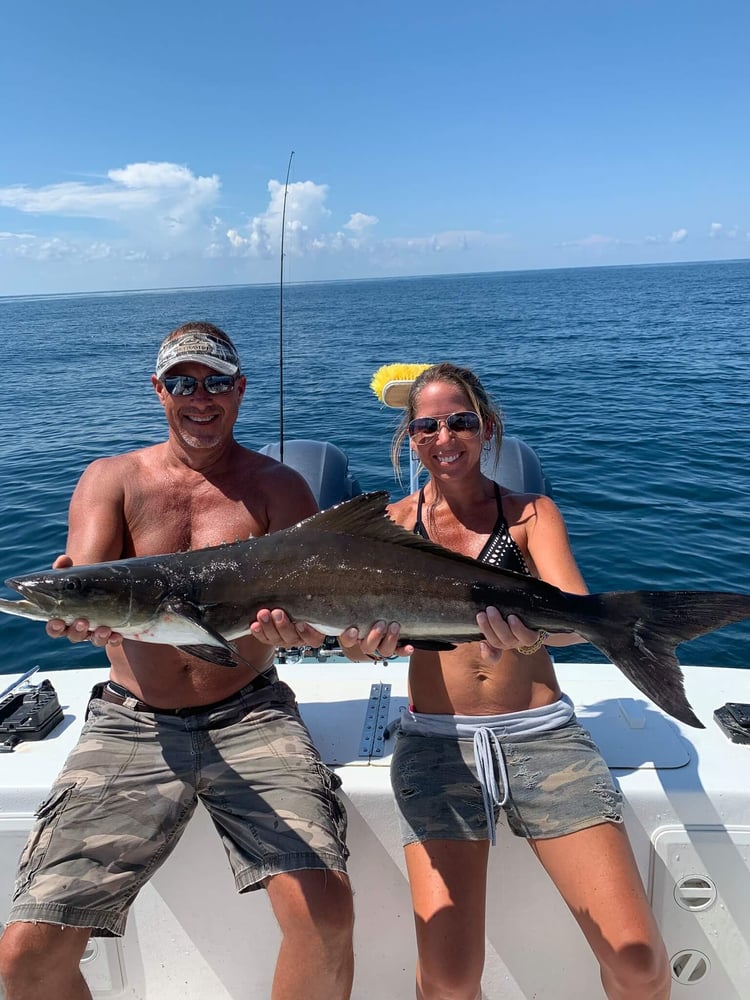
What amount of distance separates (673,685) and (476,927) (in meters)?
1.20

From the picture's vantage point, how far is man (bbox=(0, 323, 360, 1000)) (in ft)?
8.43

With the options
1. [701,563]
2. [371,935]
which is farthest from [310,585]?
[701,563]

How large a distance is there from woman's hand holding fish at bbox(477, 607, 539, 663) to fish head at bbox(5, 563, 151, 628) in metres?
1.42

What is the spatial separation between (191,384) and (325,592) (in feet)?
4.08

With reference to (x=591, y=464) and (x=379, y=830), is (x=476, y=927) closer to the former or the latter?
(x=379, y=830)

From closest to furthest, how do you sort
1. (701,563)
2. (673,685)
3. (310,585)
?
(673,685) → (310,585) → (701,563)

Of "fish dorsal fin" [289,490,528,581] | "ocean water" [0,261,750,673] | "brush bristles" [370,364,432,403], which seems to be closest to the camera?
"fish dorsal fin" [289,490,528,581]

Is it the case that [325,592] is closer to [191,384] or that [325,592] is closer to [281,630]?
[281,630]

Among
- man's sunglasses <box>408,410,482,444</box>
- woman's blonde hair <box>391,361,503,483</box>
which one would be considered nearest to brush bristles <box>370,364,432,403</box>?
woman's blonde hair <box>391,361,503,483</box>

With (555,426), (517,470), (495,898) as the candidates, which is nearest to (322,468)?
(517,470)

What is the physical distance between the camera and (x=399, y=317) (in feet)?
204

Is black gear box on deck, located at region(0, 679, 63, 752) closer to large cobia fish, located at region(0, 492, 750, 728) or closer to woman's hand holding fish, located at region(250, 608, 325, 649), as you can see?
large cobia fish, located at region(0, 492, 750, 728)

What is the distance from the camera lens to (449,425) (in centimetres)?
326

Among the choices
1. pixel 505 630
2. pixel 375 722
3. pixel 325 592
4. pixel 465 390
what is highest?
pixel 465 390
